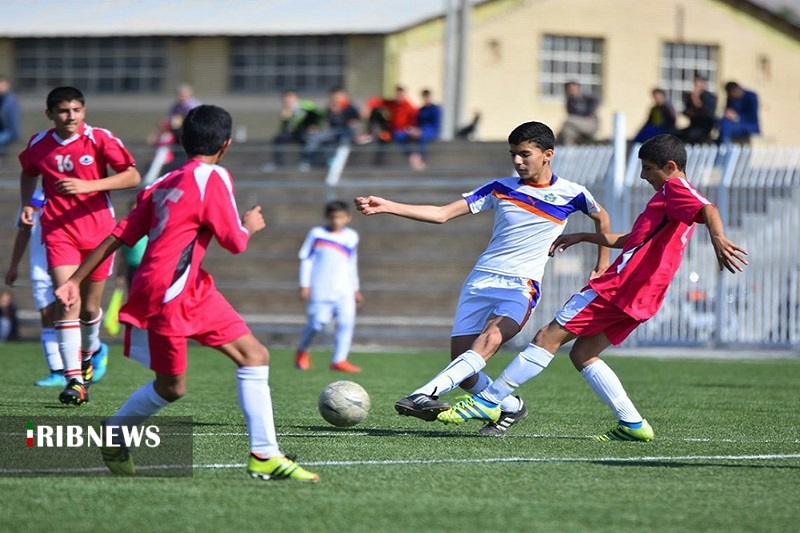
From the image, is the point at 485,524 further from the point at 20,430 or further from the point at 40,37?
the point at 40,37

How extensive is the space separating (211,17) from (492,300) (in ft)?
84.2

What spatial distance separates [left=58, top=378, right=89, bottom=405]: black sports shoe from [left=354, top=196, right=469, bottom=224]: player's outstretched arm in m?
2.71

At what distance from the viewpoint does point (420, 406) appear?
26.4 ft

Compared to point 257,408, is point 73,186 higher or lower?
higher

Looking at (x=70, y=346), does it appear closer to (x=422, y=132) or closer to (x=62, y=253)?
(x=62, y=253)

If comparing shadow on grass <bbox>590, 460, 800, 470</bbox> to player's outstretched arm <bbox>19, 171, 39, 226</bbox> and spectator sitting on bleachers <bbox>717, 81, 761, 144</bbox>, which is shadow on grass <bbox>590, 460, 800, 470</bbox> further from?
spectator sitting on bleachers <bbox>717, 81, 761, 144</bbox>

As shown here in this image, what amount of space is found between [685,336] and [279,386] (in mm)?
8753

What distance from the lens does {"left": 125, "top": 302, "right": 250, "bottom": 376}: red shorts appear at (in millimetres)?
6301

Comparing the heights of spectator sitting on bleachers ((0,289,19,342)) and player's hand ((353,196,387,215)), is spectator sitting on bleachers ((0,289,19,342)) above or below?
below

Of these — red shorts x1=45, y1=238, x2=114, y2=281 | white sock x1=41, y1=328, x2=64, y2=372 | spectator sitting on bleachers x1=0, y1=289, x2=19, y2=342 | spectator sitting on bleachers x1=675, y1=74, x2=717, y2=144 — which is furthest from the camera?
spectator sitting on bleachers x1=0, y1=289, x2=19, y2=342

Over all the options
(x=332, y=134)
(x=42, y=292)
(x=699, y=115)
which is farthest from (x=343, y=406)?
(x=332, y=134)

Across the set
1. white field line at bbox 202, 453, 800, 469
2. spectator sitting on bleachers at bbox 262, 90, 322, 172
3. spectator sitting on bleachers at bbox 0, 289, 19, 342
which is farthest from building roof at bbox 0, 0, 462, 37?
white field line at bbox 202, 453, 800, 469

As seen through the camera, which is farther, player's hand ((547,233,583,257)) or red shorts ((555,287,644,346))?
player's hand ((547,233,583,257))

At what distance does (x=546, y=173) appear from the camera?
8.66m
